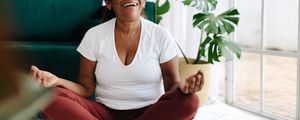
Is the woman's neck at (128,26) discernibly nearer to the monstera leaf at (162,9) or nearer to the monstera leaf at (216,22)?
the monstera leaf at (216,22)

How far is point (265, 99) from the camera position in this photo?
2914 mm

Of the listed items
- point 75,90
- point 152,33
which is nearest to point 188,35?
point 152,33

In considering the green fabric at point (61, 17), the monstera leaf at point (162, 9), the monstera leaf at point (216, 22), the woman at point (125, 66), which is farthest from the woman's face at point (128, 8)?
the monstera leaf at point (162, 9)

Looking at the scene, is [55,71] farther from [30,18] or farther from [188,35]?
[188,35]

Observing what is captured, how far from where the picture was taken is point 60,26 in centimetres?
265

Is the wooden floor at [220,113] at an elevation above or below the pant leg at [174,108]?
below

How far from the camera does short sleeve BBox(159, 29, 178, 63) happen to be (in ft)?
5.34

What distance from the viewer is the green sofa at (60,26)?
7.17 ft

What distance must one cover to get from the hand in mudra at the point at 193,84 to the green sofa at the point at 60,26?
0.95m

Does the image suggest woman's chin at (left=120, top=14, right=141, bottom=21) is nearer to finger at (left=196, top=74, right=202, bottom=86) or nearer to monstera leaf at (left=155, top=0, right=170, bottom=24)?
finger at (left=196, top=74, right=202, bottom=86)

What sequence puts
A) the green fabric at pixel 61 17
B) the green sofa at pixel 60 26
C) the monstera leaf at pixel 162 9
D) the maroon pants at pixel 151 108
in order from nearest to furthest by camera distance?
the maroon pants at pixel 151 108
the green sofa at pixel 60 26
the green fabric at pixel 61 17
the monstera leaf at pixel 162 9

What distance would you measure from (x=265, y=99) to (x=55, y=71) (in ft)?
5.10

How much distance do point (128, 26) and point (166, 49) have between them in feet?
0.60

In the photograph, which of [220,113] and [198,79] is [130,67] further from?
[220,113]
